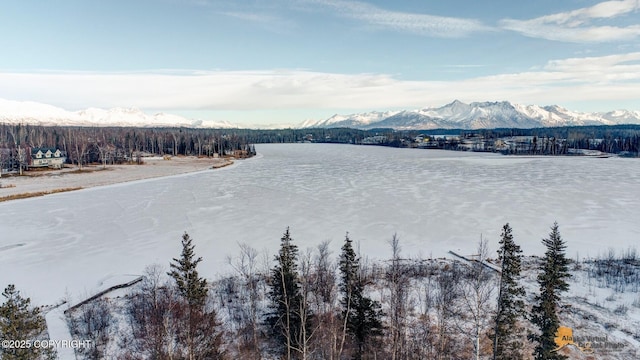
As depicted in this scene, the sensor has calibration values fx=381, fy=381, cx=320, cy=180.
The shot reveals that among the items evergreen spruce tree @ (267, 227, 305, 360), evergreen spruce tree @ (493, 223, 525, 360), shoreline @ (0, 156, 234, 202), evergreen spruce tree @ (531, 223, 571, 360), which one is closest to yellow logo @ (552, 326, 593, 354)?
evergreen spruce tree @ (531, 223, 571, 360)

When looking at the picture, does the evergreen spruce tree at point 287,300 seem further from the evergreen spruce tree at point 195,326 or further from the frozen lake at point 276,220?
the frozen lake at point 276,220

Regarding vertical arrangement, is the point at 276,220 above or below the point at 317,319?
above

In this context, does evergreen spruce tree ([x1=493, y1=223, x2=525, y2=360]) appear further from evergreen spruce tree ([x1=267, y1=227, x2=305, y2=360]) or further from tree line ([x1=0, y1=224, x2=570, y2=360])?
evergreen spruce tree ([x1=267, y1=227, x2=305, y2=360])

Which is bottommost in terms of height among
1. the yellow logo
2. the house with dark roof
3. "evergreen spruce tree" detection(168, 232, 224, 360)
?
the yellow logo

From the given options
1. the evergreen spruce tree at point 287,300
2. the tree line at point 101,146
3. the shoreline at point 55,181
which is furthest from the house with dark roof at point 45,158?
the evergreen spruce tree at point 287,300

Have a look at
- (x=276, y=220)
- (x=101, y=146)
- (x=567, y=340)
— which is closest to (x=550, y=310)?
(x=567, y=340)

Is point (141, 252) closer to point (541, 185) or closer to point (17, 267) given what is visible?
point (17, 267)

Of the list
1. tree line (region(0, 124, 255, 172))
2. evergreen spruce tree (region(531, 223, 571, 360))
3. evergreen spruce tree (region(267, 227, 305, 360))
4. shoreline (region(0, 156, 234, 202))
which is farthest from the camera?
tree line (region(0, 124, 255, 172))

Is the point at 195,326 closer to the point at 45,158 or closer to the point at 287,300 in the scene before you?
the point at 287,300
